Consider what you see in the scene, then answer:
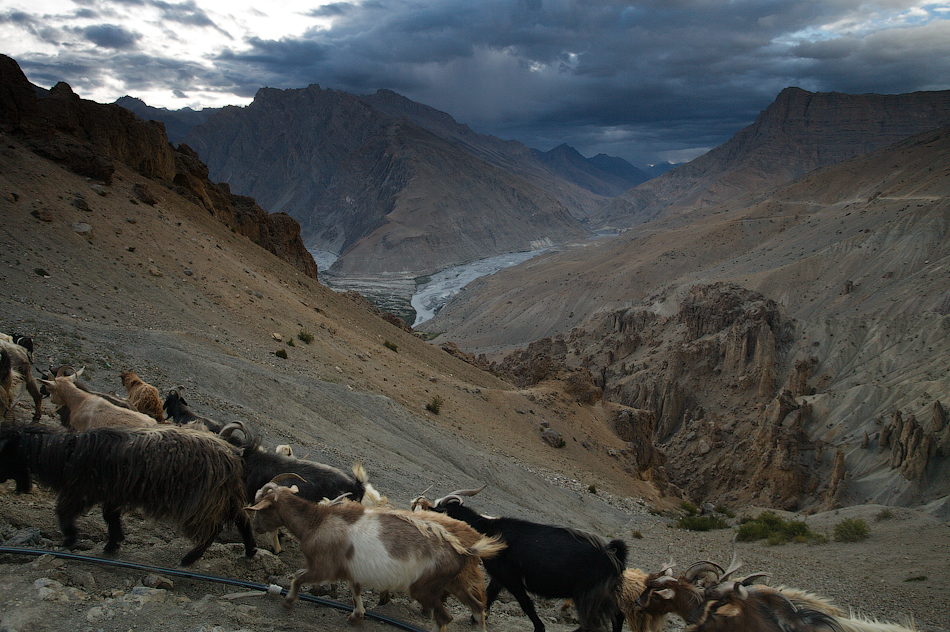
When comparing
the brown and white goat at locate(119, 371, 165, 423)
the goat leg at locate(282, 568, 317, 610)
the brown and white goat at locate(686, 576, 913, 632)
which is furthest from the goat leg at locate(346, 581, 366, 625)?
the brown and white goat at locate(119, 371, 165, 423)

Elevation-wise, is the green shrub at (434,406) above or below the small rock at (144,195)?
below

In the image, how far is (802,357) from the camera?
126ft

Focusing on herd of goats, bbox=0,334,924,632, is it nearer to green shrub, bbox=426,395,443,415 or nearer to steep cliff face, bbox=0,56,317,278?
green shrub, bbox=426,395,443,415

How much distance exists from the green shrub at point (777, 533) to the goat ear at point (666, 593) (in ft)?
31.7

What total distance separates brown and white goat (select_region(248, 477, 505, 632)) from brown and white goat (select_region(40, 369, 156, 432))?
7.54 feet

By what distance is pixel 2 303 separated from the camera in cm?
1237

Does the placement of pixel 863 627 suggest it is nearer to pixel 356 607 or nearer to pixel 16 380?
pixel 356 607

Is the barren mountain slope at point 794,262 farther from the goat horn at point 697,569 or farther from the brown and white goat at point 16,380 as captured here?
the brown and white goat at point 16,380

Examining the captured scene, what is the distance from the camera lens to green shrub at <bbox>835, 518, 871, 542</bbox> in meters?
12.5

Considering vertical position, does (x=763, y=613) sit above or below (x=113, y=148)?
below

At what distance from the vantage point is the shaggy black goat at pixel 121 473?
15.7 feet

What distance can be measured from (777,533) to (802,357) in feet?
98.9

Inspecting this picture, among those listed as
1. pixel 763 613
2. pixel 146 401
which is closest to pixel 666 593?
pixel 763 613

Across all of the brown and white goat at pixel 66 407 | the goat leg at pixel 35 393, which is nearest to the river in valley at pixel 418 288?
the goat leg at pixel 35 393
